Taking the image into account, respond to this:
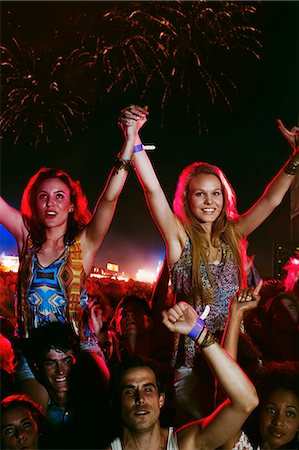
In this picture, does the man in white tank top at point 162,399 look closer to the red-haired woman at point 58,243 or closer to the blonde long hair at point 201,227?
the red-haired woman at point 58,243

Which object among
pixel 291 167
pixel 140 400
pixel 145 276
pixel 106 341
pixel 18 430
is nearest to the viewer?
pixel 140 400

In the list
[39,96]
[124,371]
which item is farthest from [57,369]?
[39,96]

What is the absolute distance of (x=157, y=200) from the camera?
403cm

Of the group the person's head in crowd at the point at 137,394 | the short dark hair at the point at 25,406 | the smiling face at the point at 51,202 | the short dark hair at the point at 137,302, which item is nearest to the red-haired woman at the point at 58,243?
the smiling face at the point at 51,202

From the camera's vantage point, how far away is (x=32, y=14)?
15.7 feet

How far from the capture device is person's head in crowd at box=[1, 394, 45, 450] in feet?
10.7

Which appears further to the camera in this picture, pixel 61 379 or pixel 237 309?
pixel 61 379

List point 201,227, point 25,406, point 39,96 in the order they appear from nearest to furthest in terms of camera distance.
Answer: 1. point 25,406
2. point 201,227
3. point 39,96

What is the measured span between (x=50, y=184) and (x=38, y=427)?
1.68 metres

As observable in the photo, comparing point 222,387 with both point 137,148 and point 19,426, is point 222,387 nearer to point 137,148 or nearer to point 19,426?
point 19,426

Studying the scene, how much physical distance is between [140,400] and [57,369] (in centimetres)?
79

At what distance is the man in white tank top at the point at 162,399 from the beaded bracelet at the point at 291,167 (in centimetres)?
162

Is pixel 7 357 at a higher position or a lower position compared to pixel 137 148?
lower

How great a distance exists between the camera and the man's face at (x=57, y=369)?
372 cm
